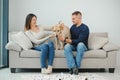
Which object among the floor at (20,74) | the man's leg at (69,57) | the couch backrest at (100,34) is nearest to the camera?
the floor at (20,74)

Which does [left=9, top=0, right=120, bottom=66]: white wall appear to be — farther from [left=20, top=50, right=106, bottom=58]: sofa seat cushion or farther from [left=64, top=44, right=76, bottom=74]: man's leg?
[left=64, top=44, right=76, bottom=74]: man's leg

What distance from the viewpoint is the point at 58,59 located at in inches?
188

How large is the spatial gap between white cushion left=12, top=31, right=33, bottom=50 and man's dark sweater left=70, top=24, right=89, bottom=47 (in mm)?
784

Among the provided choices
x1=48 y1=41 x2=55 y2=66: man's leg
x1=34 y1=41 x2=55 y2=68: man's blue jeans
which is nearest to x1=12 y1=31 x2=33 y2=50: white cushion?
x1=34 y1=41 x2=55 y2=68: man's blue jeans

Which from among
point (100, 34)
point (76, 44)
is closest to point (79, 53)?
point (76, 44)

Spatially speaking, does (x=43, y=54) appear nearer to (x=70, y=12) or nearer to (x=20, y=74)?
(x=20, y=74)

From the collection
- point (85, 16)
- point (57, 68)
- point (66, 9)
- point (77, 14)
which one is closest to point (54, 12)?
point (66, 9)

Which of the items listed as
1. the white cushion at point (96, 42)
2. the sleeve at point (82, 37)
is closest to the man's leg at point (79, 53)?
the sleeve at point (82, 37)

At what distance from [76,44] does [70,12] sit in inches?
46.5

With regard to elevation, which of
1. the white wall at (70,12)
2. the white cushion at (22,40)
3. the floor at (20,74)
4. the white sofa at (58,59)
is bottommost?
the floor at (20,74)

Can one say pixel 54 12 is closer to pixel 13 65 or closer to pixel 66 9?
pixel 66 9

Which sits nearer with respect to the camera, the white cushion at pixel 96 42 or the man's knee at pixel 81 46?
the man's knee at pixel 81 46

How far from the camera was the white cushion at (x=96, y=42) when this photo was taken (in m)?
4.95

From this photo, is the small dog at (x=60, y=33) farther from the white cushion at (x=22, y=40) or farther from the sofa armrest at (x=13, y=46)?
the sofa armrest at (x=13, y=46)
